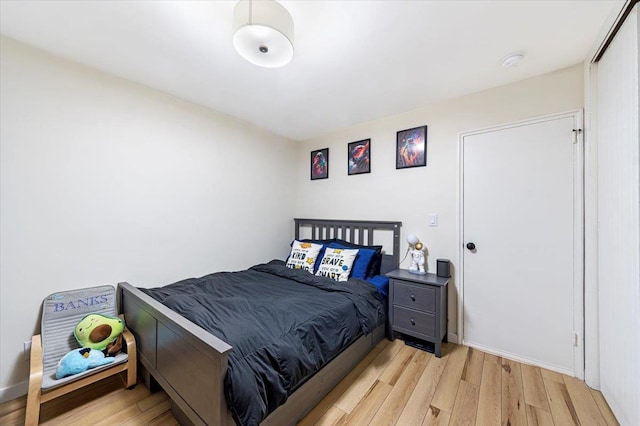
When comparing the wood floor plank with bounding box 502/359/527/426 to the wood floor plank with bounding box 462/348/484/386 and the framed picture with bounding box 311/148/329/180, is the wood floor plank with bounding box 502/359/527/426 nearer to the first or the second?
the wood floor plank with bounding box 462/348/484/386

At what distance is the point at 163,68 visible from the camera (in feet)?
6.50

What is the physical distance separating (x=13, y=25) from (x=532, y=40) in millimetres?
3354

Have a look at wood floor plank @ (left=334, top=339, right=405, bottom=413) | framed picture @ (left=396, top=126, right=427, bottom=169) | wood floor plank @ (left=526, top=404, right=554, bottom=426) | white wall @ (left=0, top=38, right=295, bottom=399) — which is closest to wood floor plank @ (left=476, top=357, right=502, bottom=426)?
wood floor plank @ (left=526, top=404, right=554, bottom=426)

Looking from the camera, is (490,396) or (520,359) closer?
(490,396)

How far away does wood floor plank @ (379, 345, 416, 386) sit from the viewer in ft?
6.05

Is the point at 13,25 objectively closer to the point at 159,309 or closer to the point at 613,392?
the point at 159,309

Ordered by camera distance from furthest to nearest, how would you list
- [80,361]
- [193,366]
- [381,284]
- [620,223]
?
[381,284], [80,361], [620,223], [193,366]

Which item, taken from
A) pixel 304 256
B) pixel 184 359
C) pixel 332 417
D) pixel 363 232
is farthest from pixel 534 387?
pixel 184 359

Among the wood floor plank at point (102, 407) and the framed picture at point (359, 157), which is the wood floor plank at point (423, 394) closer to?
the wood floor plank at point (102, 407)

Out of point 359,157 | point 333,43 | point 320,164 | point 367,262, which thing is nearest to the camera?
point 333,43

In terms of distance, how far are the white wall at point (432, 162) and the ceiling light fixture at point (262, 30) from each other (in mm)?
1807

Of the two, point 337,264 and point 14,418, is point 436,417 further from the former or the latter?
point 14,418

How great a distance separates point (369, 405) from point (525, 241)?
1.80 m

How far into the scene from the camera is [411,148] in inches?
106
